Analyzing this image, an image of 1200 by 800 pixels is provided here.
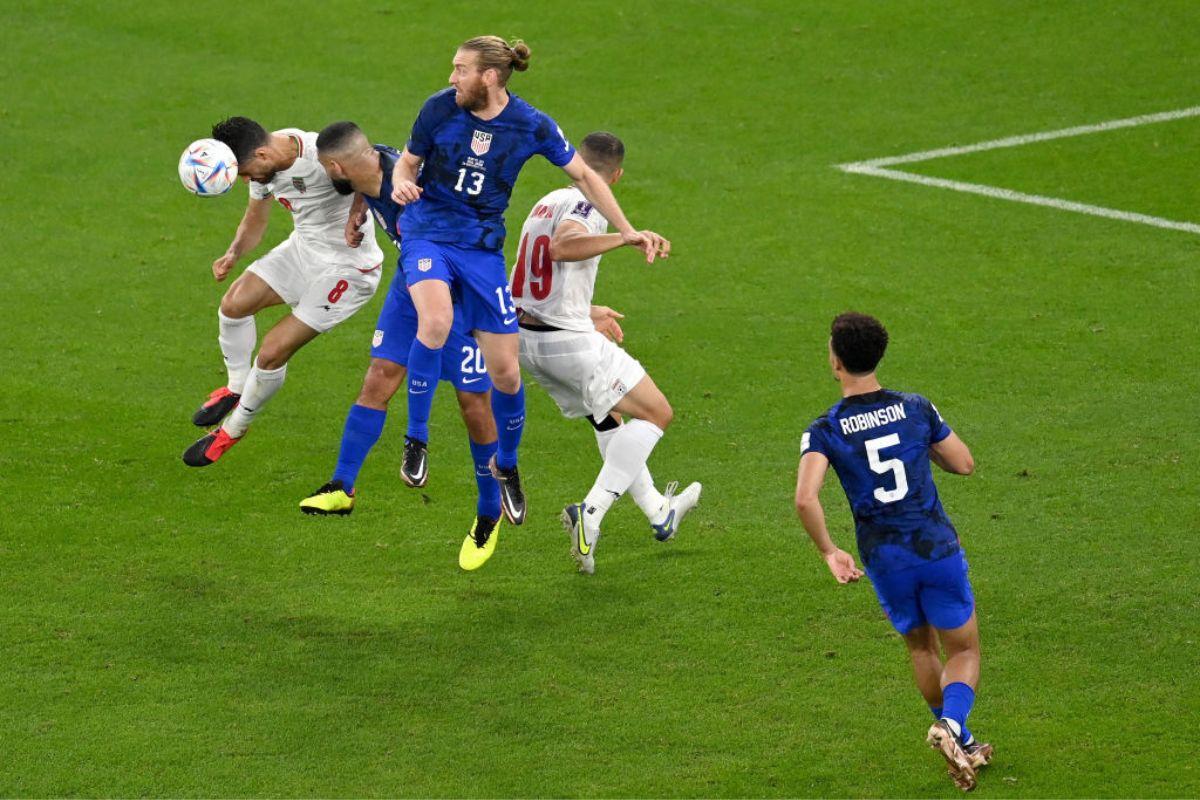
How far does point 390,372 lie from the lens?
353 inches

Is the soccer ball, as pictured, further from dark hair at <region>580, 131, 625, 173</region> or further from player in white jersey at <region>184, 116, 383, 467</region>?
dark hair at <region>580, 131, 625, 173</region>

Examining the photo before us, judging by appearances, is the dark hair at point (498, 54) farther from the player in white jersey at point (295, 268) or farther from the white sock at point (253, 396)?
Result: the white sock at point (253, 396)

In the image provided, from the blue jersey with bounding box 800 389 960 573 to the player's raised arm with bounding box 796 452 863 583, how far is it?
0.09m

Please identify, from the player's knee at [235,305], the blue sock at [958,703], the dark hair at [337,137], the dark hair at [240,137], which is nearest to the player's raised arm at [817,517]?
the blue sock at [958,703]

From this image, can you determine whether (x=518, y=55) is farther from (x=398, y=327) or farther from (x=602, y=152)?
(x=398, y=327)

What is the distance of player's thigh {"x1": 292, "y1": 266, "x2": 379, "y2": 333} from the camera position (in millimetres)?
9781

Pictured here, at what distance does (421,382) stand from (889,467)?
10.0ft

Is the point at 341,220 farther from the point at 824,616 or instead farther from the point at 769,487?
the point at 824,616

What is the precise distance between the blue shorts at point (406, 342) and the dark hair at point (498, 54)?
1.28m

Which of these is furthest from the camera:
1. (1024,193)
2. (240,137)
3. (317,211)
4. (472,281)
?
(1024,193)

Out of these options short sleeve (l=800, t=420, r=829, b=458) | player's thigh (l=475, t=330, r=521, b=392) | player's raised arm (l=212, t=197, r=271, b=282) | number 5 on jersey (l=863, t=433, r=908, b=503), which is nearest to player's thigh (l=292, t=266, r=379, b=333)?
player's raised arm (l=212, t=197, r=271, b=282)

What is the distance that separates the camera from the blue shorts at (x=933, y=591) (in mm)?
6734

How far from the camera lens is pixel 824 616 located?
8484 mm

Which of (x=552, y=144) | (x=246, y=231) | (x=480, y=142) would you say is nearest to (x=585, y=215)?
(x=552, y=144)
